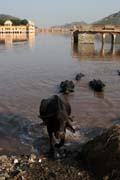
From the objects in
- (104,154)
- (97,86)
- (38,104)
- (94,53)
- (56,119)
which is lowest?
(38,104)

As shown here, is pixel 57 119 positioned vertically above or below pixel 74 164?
above

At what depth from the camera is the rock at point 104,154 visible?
9591 mm

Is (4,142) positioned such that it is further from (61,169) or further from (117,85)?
(117,85)

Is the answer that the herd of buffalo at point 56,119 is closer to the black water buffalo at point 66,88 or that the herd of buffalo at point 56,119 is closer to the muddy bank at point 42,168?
the muddy bank at point 42,168

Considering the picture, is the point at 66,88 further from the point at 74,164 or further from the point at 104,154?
the point at 104,154

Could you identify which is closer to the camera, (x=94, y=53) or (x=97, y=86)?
(x=97, y=86)

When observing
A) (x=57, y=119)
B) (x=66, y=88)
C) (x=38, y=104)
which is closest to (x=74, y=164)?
(x=57, y=119)

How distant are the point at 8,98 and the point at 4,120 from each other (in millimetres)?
5169

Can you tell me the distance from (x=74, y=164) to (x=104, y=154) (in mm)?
1020

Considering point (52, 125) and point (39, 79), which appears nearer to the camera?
point (52, 125)

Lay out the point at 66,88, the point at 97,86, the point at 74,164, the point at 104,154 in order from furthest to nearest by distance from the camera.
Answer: the point at 97,86
the point at 66,88
the point at 74,164
the point at 104,154

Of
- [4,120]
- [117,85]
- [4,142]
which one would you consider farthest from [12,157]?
[117,85]

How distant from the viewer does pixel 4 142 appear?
519 inches

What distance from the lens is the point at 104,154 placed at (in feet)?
33.0
